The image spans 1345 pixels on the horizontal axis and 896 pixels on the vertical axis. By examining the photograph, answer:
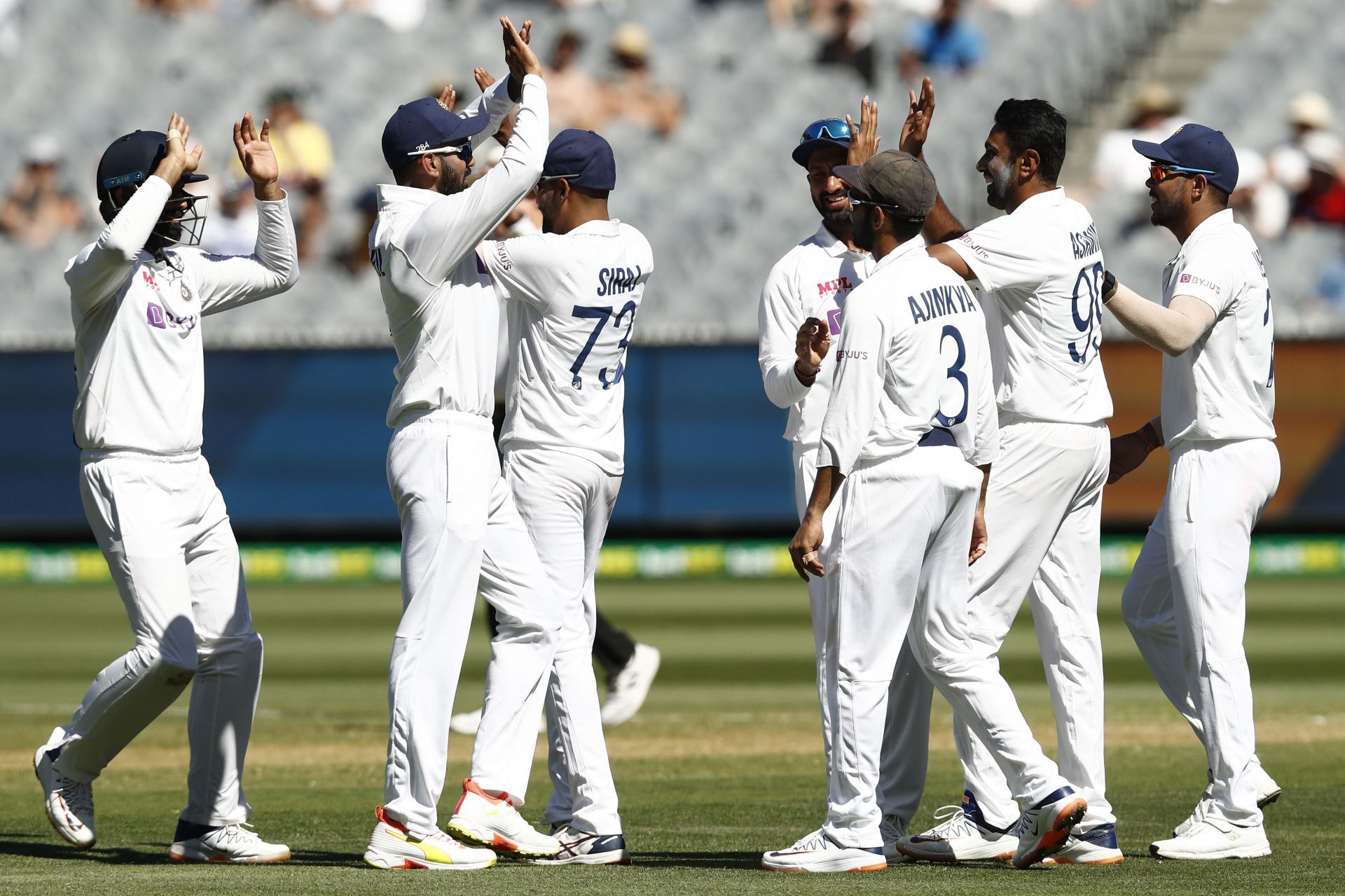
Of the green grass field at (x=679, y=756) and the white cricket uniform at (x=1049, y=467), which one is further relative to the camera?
the white cricket uniform at (x=1049, y=467)

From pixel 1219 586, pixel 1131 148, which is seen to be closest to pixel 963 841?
pixel 1219 586

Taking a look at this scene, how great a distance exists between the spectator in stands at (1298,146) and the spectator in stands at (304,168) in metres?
9.01

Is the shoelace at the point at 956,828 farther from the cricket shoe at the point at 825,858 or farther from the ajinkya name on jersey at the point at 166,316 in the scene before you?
the ajinkya name on jersey at the point at 166,316

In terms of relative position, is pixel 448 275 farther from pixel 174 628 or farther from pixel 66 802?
pixel 66 802

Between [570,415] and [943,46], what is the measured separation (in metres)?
14.5

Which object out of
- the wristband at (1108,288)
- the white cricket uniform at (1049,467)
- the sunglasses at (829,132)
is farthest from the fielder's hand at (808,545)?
the sunglasses at (829,132)

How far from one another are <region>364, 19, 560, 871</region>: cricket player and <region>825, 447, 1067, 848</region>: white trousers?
0.97 meters

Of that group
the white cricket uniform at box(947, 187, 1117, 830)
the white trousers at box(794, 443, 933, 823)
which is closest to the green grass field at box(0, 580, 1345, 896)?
the white trousers at box(794, 443, 933, 823)

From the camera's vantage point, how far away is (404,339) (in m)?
5.91

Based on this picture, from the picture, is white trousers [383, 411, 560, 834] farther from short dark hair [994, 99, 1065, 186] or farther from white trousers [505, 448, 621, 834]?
short dark hair [994, 99, 1065, 186]

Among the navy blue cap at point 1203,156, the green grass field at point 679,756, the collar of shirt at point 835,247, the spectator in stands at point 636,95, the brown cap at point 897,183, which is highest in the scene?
the spectator in stands at point 636,95

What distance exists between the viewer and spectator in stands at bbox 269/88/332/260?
1931cm

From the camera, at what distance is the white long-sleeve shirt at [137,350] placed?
5836 mm

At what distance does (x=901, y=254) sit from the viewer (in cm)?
562
